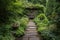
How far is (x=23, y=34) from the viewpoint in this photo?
31.3 feet

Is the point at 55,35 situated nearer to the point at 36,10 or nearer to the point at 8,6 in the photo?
the point at 8,6

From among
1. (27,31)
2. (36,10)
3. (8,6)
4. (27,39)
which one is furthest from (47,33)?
(36,10)

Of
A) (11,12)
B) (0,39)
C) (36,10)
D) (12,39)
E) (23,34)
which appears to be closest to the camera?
(0,39)

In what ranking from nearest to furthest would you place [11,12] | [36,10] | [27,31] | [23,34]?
[23,34] → [27,31] → [11,12] → [36,10]

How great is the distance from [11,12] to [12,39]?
3.65 m

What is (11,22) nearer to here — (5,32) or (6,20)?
(6,20)

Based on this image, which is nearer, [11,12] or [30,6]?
[11,12]

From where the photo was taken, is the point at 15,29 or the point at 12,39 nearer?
the point at 12,39

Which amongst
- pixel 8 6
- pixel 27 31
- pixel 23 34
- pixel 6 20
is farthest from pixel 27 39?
pixel 8 6

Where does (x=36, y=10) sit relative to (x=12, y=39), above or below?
above

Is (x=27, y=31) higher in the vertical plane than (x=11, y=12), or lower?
lower

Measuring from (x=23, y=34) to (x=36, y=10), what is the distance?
6698 millimetres

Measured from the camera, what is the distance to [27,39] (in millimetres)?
8766

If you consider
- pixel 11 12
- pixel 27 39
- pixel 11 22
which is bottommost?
pixel 27 39
